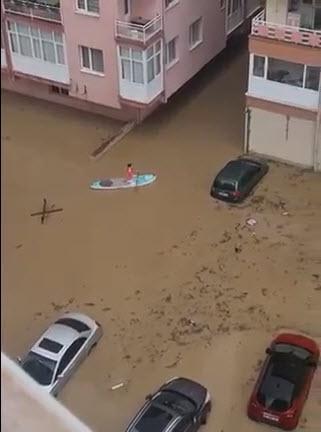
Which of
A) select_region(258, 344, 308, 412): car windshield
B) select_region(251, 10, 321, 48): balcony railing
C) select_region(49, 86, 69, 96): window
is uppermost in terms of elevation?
select_region(251, 10, 321, 48): balcony railing

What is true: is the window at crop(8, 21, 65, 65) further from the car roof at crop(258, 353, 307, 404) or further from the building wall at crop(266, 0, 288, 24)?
the car roof at crop(258, 353, 307, 404)

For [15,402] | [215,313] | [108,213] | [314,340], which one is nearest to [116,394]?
[215,313]

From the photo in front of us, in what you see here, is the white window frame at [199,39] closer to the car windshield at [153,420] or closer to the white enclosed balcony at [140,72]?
the white enclosed balcony at [140,72]

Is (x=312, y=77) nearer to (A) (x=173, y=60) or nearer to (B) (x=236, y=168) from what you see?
(B) (x=236, y=168)

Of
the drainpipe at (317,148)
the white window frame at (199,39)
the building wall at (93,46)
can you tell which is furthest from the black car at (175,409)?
the white window frame at (199,39)

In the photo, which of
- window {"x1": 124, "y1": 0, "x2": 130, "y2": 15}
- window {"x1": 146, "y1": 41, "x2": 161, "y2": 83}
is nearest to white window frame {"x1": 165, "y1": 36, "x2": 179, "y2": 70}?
window {"x1": 146, "y1": 41, "x2": 161, "y2": 83}

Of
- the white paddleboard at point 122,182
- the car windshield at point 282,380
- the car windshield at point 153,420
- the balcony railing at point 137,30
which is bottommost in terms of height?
the car windshield at point 153,420

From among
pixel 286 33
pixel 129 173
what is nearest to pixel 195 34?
pixel 286 33
